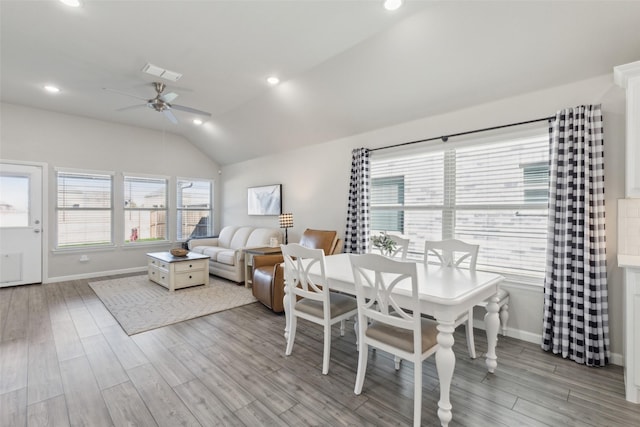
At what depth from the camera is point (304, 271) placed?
2510 millimetres

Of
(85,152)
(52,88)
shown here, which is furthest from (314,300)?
(85,152)

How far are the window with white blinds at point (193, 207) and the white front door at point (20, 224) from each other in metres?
2.37

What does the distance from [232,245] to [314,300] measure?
399 cm

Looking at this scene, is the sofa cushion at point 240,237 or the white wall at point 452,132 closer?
the white wall at point 452,132

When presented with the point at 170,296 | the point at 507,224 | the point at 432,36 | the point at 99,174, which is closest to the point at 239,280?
the point at 170,296

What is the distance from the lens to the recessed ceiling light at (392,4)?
237 cm

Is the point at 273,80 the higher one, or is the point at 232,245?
the point at 273,80

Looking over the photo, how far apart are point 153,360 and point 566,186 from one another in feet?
12.9

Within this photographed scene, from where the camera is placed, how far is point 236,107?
4949mm

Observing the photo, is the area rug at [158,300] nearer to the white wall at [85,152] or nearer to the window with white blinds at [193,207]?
the white wall at [85,152]

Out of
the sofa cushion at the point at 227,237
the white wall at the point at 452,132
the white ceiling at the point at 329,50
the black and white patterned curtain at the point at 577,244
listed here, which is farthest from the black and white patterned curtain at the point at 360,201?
the sofa cushion at the point at 227,237

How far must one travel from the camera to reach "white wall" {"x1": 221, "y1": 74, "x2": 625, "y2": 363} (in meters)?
2.44

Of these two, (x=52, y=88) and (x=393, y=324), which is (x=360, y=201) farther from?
(x=52, y=88)

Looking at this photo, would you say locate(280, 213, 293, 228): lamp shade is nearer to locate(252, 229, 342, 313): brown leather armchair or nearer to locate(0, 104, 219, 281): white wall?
locate(252, 229, 342, 313): brown leather armchair
